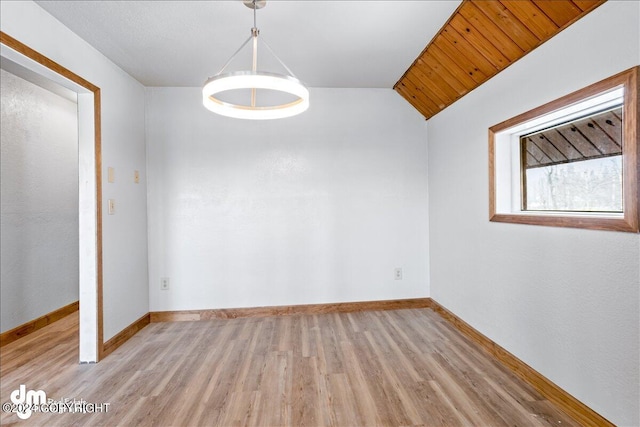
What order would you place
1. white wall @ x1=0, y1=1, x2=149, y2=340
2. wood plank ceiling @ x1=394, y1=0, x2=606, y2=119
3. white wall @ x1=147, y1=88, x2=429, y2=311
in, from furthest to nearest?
white wall @ x1=147, y1=88, x2=429, y2=311 → white wall @ x1=0, y1=1, x2=149, y2=340 → wood plank ceiling @ x1=394, y1=0, x2=606, y2=119

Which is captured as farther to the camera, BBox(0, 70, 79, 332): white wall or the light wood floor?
Result: BBox(0, 70, 79, 332): white wall

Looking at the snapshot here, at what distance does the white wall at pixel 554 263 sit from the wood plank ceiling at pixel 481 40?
0.08 metres

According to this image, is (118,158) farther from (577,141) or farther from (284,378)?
(577,141)

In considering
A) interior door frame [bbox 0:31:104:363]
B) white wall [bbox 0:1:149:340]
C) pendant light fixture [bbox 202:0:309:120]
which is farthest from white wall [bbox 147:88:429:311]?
pendant light fixture [bbox 202:0:309:120]

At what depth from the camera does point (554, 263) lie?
6.29 feet

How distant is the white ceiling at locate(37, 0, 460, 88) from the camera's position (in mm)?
2115

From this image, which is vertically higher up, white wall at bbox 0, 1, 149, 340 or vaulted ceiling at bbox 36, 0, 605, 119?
vaulted ceiling at bbox 36, 0, 605, 119

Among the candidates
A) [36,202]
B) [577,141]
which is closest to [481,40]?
[577,141]

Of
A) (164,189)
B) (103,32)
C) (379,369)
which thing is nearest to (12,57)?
(103,32)

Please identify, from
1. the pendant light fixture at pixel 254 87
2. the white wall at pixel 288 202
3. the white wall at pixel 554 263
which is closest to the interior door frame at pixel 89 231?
the white wall at pixel 288 202

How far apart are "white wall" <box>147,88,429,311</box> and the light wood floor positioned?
1.79 feet

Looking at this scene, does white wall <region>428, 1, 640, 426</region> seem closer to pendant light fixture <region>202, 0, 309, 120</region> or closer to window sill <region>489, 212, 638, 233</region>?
window sill <region>489, 212, 638, 233</region>

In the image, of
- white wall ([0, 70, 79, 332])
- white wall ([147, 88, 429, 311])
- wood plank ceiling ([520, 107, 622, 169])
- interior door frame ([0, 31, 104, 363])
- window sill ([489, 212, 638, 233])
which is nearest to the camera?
window sill ([489, 212, 638, 233])

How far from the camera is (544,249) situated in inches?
78.7
